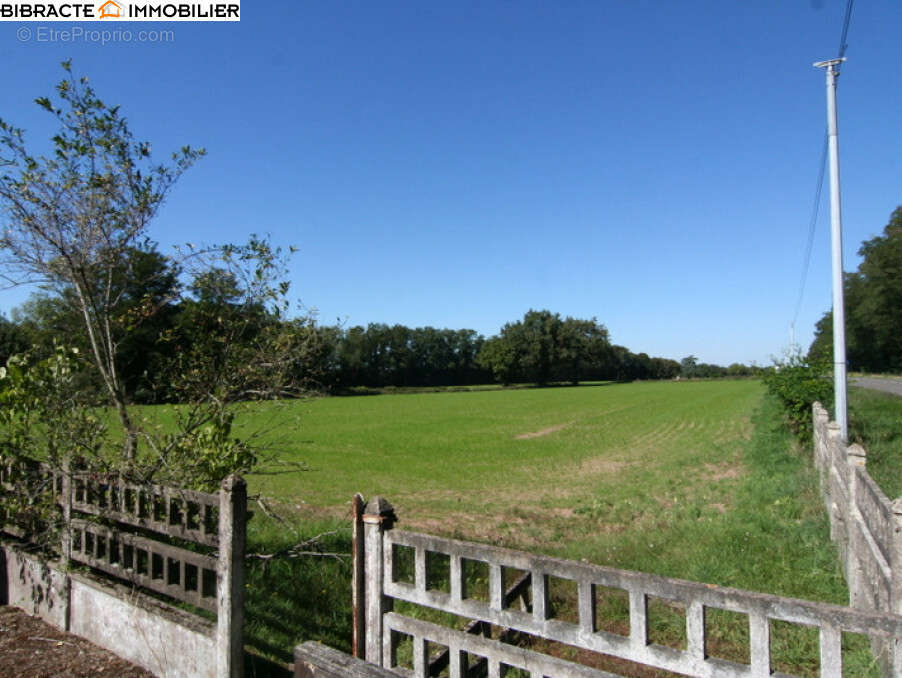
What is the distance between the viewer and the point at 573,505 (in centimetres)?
1328

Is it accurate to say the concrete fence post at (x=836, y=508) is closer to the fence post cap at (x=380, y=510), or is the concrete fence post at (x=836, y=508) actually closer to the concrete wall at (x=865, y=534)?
the concrete wall at (x=865, y=534)

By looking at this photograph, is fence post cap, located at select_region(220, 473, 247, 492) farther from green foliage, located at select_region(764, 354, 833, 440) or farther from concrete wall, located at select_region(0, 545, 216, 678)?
green foliage, located at select_region(764, 354, 833, 440)

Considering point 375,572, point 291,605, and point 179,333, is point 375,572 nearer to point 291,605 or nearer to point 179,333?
point 291,605

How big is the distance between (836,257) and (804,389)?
7233 millimetres

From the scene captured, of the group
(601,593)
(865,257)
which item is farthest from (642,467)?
(865,257)

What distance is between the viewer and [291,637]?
561cm

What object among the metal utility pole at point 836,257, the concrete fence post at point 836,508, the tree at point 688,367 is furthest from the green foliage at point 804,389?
the tree at point 688,367

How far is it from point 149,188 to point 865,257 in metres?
97.0

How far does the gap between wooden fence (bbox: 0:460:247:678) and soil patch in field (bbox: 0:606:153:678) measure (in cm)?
16

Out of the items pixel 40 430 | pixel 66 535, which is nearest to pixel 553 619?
pixel 66 535

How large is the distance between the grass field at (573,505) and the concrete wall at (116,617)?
952 millimetres

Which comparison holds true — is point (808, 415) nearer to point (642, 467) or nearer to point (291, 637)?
point (642, 467)

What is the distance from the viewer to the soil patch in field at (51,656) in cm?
443

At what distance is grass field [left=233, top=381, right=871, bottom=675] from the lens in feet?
21.3
